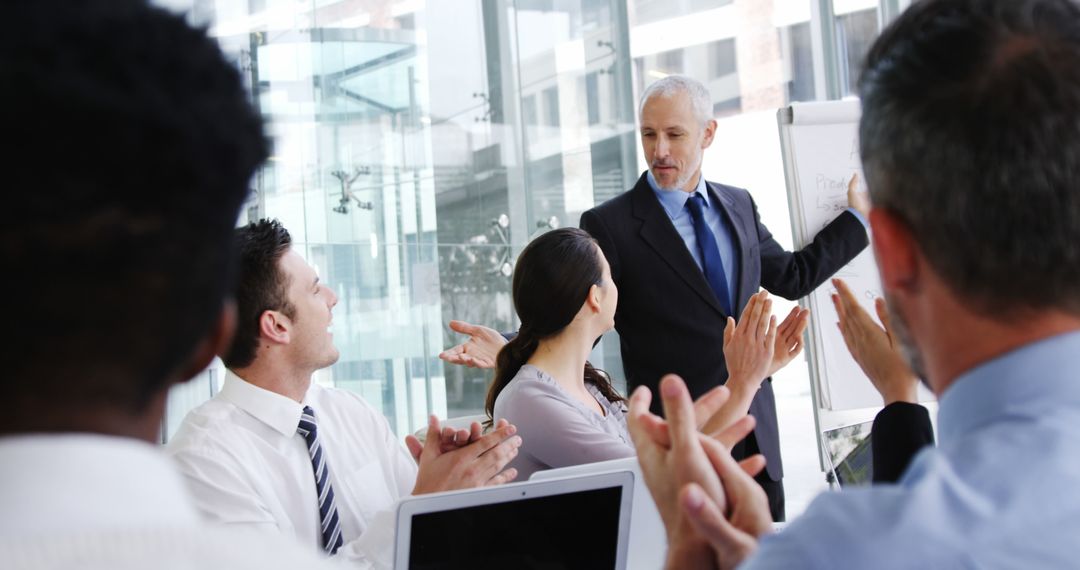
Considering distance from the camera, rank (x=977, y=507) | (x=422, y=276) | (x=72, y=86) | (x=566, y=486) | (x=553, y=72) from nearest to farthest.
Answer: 1. (x=72, y=86)
2. (x=977, y=507)
3. (x=566, y=486)
4. (x=422, y=276)
5. (x=553, y=72)

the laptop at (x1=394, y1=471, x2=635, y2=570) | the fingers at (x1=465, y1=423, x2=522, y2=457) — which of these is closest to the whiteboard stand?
the fingers at (x1=465, y1=423, x2=522, y2=457)

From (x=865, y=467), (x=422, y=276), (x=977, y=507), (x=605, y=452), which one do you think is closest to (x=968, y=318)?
(x=977, y=507)

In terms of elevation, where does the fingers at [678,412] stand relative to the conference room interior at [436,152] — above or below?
below

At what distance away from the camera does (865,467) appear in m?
3.26

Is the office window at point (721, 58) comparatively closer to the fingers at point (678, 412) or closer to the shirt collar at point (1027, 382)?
the fingers at point (678, 412)

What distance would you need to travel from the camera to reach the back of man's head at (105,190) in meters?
0.48

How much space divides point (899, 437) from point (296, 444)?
144 cm

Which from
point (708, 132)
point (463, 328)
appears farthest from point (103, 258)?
point (708, 132)

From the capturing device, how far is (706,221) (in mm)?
3570

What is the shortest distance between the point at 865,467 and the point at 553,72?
9.14ft

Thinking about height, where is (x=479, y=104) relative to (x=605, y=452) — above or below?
above

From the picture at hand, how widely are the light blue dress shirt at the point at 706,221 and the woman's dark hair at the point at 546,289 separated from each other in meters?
0.87

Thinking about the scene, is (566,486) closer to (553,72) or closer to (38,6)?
(38,6)

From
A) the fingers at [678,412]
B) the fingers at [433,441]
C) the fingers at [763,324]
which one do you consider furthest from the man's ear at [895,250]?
the fingers at [763,324]
